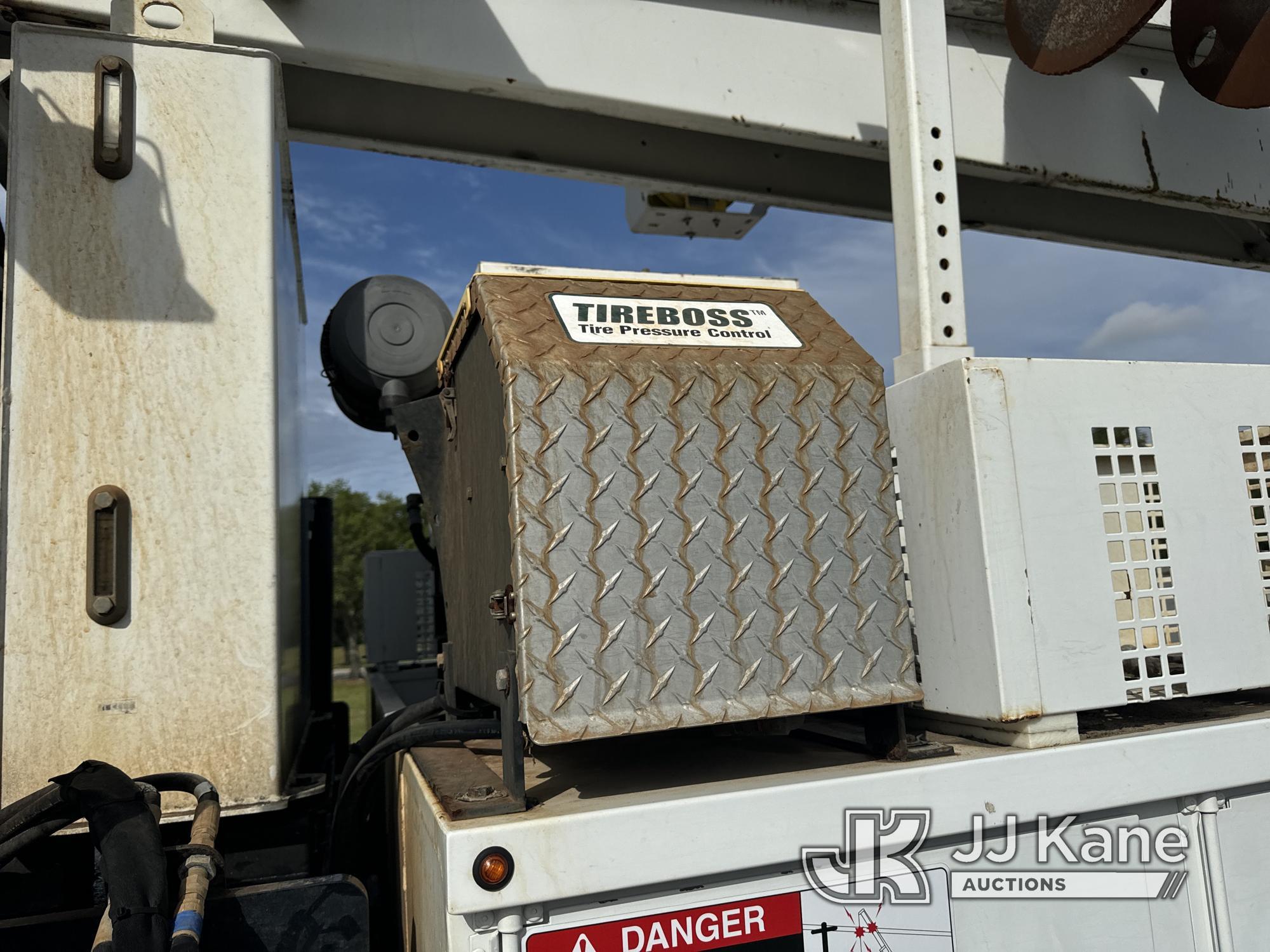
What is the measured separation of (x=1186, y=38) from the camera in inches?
95.5

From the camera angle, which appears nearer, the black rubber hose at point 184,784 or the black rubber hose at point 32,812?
the black rubber hose at point 32,812

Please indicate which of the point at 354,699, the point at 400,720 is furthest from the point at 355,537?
the point at 400,720

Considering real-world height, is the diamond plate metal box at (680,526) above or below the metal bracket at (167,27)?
below

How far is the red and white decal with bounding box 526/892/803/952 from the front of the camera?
3.97 ft

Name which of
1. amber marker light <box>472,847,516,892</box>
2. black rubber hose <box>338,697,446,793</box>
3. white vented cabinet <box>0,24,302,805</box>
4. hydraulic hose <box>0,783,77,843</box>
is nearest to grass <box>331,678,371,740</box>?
black rubber hose <box>338,697,446,793</box>

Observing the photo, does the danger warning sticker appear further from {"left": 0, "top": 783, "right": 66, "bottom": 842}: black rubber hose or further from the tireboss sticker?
the tireboss sticker

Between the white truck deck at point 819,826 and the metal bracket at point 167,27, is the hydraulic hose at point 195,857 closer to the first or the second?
the white truck deck at point 819,826

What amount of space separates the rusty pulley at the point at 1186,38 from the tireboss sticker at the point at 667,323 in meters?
1.24

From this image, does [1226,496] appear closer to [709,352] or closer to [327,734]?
[709,352]

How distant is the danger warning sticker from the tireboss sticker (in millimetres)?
847

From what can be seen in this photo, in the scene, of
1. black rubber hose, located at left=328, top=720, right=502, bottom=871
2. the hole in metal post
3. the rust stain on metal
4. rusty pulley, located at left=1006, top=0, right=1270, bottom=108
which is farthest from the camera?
the rust stain on metal

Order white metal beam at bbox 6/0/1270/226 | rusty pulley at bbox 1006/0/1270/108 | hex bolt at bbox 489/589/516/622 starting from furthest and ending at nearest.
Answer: rusty pulley at bbox 1006/0/1270/108, white metal beam at bbox 6/0/1270/226, hex bolt at bbox 489/589/516/622

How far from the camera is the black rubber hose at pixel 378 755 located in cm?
161

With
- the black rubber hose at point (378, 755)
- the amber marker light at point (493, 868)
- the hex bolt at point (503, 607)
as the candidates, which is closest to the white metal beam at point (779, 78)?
the hex bolt at point (503, 607)
